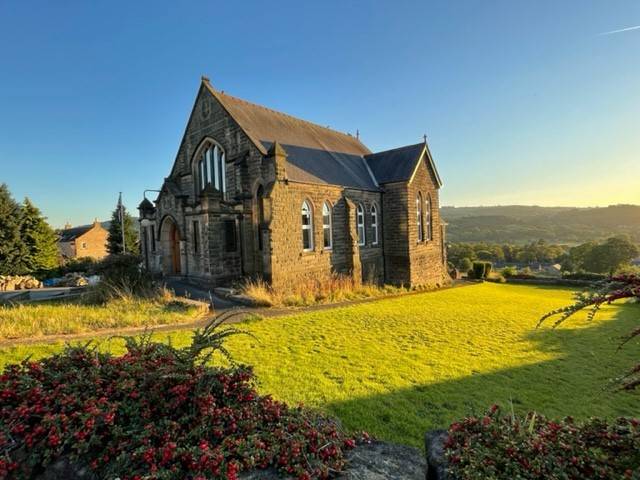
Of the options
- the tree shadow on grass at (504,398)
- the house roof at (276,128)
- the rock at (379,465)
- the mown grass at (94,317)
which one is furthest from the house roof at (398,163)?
the rock at (379,465)

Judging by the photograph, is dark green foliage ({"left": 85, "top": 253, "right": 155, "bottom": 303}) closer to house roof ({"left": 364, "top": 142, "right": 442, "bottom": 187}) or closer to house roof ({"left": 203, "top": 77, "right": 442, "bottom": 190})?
house roof ({"left": 203, "top": 77, "right": 442, "bottom": 190})

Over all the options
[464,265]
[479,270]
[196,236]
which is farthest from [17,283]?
[464,265]

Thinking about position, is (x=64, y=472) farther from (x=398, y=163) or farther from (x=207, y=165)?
(x=398, y=163)

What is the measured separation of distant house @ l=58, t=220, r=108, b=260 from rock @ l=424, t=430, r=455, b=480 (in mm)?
61701

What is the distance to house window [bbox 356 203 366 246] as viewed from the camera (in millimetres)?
19812

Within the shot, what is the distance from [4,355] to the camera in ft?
22.3

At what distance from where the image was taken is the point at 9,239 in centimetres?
2739

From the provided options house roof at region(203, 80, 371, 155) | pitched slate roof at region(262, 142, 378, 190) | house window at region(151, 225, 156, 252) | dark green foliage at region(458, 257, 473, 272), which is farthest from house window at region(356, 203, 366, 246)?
dark green foliage at region(458, 257, 473, 272)

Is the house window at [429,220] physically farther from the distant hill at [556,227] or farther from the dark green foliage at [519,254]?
the distant hill at [556,227]

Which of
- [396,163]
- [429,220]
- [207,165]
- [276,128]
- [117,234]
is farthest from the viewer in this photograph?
[117,234]

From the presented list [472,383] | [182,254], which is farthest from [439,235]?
[472,383]

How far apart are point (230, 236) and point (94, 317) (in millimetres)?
7509

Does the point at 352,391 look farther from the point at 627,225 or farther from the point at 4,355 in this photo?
the point at 627,225

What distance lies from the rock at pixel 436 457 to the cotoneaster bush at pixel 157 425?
0.67 metres
